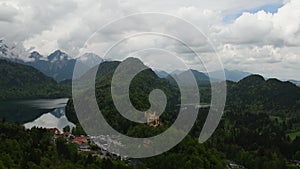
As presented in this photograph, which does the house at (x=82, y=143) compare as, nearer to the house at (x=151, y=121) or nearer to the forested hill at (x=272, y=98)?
the house at (x=151, y=121)

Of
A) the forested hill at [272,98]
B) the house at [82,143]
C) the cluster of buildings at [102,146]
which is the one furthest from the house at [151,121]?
the forested hill at [272,98]

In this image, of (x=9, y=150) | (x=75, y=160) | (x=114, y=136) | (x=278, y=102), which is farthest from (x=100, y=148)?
(x=278, y=102)

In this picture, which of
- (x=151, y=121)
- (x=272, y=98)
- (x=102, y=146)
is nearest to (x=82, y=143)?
(x=102, y=146)

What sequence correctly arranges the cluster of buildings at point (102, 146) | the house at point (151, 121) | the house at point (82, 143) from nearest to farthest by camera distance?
the cluster of buildings at point (102, 146), the house at point (82, 143), the house at point (151, 121)

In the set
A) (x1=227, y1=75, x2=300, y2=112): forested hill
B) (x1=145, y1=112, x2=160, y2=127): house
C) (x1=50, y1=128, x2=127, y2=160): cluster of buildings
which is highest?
(x1=227, y1=75, x2=300, y2=112): forested hill

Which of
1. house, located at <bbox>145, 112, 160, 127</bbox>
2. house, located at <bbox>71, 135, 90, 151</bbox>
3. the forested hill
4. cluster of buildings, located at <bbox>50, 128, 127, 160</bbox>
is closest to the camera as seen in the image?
cluster of buildings, located at <bbox>50, 128, 127, 160</bbox>

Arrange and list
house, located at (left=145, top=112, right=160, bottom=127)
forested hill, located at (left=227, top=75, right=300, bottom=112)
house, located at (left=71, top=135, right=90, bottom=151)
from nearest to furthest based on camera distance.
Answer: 1. house, located at (left=71, top=135, right=90, bottom=151)
2. house, located at (left=145, top=112, right=160, bottom=127)
3. forested hill, located at (left=227, top=75, right=300, bottom=112)

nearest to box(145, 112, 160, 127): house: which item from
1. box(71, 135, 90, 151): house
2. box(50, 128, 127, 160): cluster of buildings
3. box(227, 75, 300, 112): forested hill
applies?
box(50, 128, 127, 160): cluster of buildings

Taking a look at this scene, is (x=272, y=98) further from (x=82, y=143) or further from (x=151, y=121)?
(x=82, y=143)

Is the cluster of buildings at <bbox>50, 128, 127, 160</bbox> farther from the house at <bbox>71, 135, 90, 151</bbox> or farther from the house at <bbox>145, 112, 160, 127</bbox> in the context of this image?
the house at <bbox>145, 112, 160, 127</bbox>

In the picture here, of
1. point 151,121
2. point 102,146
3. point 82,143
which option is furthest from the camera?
point 151,121

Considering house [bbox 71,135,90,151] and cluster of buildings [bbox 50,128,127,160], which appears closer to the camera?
cluster of buildings [bbox 50,128,127,160]

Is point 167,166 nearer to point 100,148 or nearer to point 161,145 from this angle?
point 161,145
